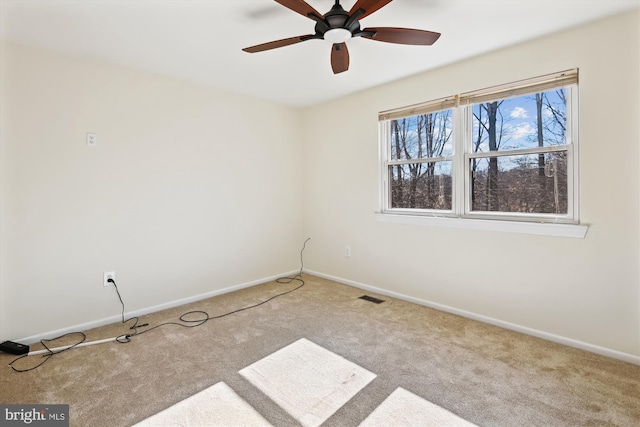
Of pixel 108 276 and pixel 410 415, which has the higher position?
pixel 108 276

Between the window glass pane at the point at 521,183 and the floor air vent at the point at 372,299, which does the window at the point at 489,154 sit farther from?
the floor air vent at the point at 372,299

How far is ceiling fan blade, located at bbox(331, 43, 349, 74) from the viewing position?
2045mm

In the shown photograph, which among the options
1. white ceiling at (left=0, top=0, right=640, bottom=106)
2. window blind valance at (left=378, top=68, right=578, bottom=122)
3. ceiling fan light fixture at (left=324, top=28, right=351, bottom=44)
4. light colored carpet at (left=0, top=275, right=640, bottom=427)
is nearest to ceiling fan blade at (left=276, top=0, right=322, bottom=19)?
ceiling fan light fixture at (left=324, top=28, right=351, bottom=44)

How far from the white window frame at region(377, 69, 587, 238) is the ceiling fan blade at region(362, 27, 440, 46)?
1095 mm

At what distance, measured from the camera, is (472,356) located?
223cm

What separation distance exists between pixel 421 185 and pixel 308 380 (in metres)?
2.21

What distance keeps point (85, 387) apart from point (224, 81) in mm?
2806

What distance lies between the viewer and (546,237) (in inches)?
96.6

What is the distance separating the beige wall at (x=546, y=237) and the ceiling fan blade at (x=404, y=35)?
3.55 ft

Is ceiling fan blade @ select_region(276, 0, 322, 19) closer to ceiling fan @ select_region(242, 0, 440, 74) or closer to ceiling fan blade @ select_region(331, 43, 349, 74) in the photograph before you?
ceiling fan @ select_region(242, 0, 440, 74)

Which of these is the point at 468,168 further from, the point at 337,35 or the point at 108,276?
the point at 108,276

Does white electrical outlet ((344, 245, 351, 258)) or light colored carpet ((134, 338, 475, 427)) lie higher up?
white electrical outlet ((344, 245, 351, 258))

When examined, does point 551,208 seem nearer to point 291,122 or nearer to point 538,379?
point 538,379

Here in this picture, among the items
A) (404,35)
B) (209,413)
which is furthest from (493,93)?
(209,413)
